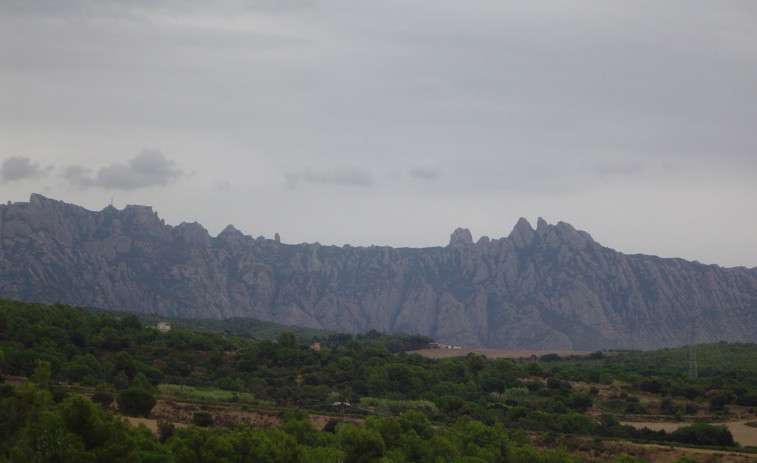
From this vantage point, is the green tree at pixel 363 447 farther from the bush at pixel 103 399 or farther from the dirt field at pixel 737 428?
the dirt field at pixel 737 428

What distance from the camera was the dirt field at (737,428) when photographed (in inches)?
2324

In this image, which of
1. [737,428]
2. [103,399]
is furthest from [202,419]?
[737,428]

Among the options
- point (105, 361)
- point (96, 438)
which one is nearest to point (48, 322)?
point (105, 361)

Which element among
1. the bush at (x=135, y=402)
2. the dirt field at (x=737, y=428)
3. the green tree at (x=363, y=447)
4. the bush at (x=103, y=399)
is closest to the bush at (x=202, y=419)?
the bush at (x=135, y=402)

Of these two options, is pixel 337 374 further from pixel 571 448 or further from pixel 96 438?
pixel 96 438

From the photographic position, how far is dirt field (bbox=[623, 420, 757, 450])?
5903cm

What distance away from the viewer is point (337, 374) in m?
84.9

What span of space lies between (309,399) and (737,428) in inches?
1526

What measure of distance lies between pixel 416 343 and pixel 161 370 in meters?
87.6

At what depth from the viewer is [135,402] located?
5709cm

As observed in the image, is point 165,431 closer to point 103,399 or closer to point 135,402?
point 135,402

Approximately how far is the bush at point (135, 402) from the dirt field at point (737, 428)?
41577mm

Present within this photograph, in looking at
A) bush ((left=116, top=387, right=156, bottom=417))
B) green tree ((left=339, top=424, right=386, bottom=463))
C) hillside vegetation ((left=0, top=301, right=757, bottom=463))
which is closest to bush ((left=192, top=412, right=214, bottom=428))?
hillside vegetation ((left=0, top=301, right=757, bottom=463))

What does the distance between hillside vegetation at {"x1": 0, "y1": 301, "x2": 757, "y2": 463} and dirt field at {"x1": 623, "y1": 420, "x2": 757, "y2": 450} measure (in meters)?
2.07
